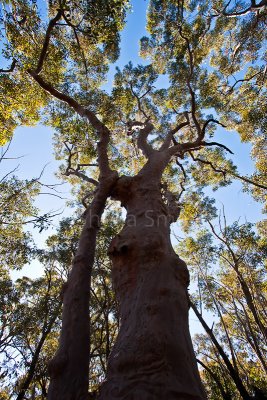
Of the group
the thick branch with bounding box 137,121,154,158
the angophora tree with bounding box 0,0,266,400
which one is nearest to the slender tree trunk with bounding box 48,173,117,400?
the angophora tree with bounding box 0,0,266,400

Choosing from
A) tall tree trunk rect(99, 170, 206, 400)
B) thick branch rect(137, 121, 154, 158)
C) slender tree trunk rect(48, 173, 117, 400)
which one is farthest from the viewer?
thick branch rect(137, 121, 154, 158)

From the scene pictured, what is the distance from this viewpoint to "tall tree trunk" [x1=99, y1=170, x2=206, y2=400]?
4.98 feet

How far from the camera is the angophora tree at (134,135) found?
1.82m

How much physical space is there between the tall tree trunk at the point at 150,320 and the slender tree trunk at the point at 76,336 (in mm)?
330

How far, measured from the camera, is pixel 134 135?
1040 centimetres

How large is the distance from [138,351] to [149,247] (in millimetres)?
1041

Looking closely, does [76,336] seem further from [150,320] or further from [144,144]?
[144,144]

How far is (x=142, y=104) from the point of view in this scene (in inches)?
420

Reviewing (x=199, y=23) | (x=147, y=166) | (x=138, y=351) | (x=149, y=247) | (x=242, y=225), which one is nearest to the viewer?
(x=138, y=351)

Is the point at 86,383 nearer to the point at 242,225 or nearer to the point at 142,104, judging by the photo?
the point at 142,104

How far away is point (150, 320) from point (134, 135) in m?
9.11

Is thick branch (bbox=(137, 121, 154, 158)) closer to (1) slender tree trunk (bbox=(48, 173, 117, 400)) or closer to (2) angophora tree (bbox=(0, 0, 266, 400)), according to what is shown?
(2) angophora tree (bbox=(0, 0, 266, 400))

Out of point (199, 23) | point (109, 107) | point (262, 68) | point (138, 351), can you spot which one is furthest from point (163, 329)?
point (262, 68)

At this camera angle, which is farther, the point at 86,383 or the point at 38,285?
the point at 38,285
